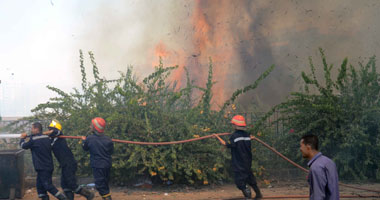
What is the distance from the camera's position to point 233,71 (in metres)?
17.9

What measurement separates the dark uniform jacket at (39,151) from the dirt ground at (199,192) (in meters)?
1.68

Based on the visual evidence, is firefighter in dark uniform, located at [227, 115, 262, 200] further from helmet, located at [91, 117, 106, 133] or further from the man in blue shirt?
the man in blue shirt

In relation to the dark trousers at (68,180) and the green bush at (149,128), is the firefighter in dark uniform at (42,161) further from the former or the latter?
the green bush at (149,128)

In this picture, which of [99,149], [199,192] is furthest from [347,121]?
[99,149]

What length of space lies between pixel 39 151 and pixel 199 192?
368cm

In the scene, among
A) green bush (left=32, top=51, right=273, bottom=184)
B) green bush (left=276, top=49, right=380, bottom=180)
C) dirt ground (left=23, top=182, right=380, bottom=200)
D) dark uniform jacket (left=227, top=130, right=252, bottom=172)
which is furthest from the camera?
green bush (left=276, top=49, right=380, bottom=180)

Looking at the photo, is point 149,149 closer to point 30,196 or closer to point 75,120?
point 75,120

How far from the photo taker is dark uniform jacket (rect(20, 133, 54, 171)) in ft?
22.6

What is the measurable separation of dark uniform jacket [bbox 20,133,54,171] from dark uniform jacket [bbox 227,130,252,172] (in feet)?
Result: 10.6

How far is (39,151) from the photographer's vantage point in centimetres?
691

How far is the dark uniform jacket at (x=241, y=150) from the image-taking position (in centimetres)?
707

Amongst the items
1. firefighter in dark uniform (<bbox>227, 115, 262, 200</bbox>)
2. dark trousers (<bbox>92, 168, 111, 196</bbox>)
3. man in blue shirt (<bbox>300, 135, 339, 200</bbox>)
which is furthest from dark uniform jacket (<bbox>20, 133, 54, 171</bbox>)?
man in blue shirt (<bbox>300, 135, 339, 200</bbox>)

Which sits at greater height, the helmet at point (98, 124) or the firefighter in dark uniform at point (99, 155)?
the helmet at point (98, 124)

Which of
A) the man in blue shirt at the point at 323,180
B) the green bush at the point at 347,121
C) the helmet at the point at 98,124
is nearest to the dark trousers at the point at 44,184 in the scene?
the helmet at the point at 98,124
